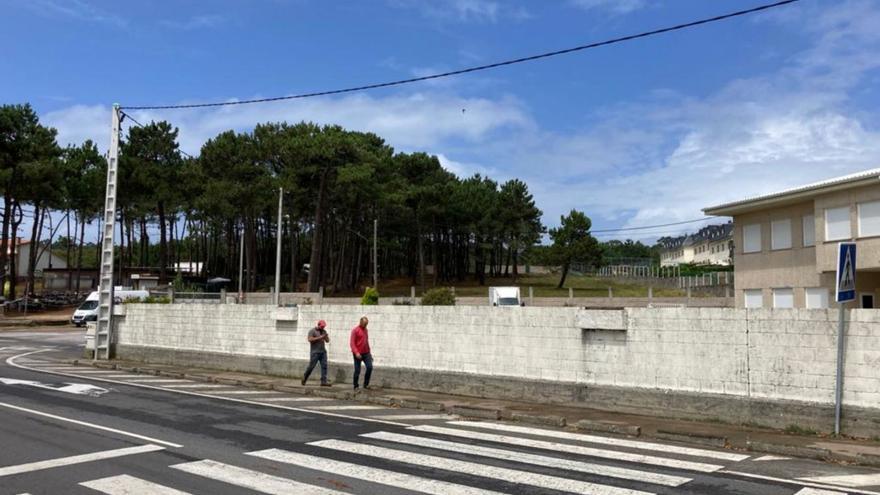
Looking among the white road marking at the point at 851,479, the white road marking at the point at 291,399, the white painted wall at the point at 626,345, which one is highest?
the white painted wall at the point at 626,345

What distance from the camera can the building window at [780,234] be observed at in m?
26.7

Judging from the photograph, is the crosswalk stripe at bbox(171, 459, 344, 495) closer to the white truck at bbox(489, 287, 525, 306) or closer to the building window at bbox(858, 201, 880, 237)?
the building window at bbox(858, 201, 880, 237)

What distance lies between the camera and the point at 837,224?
78.3 ft

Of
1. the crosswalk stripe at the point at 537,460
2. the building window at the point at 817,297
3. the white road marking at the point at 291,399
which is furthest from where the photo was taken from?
the building window at the point at 817,297

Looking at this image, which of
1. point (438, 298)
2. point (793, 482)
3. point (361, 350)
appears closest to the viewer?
point (793, 482)

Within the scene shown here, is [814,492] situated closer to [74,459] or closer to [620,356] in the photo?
[620,356]

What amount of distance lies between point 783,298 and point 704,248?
98.2 m

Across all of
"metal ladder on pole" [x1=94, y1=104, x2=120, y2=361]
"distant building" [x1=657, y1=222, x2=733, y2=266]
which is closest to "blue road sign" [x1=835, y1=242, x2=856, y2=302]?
"metal ladder on pole" [x1=94, y1=104, x2=120, y2=361]

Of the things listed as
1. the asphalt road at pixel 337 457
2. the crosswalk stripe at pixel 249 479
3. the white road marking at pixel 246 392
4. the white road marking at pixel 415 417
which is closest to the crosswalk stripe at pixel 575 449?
the asphalt road at pixel 337 457

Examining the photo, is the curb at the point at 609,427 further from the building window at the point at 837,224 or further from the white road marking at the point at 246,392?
the building window at the point at 837,224

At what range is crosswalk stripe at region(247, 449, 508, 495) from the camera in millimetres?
6855

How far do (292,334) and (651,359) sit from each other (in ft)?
33.9

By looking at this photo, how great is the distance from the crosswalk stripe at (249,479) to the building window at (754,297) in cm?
2525

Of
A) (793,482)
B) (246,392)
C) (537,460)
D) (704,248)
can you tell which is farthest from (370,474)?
(704,248)
